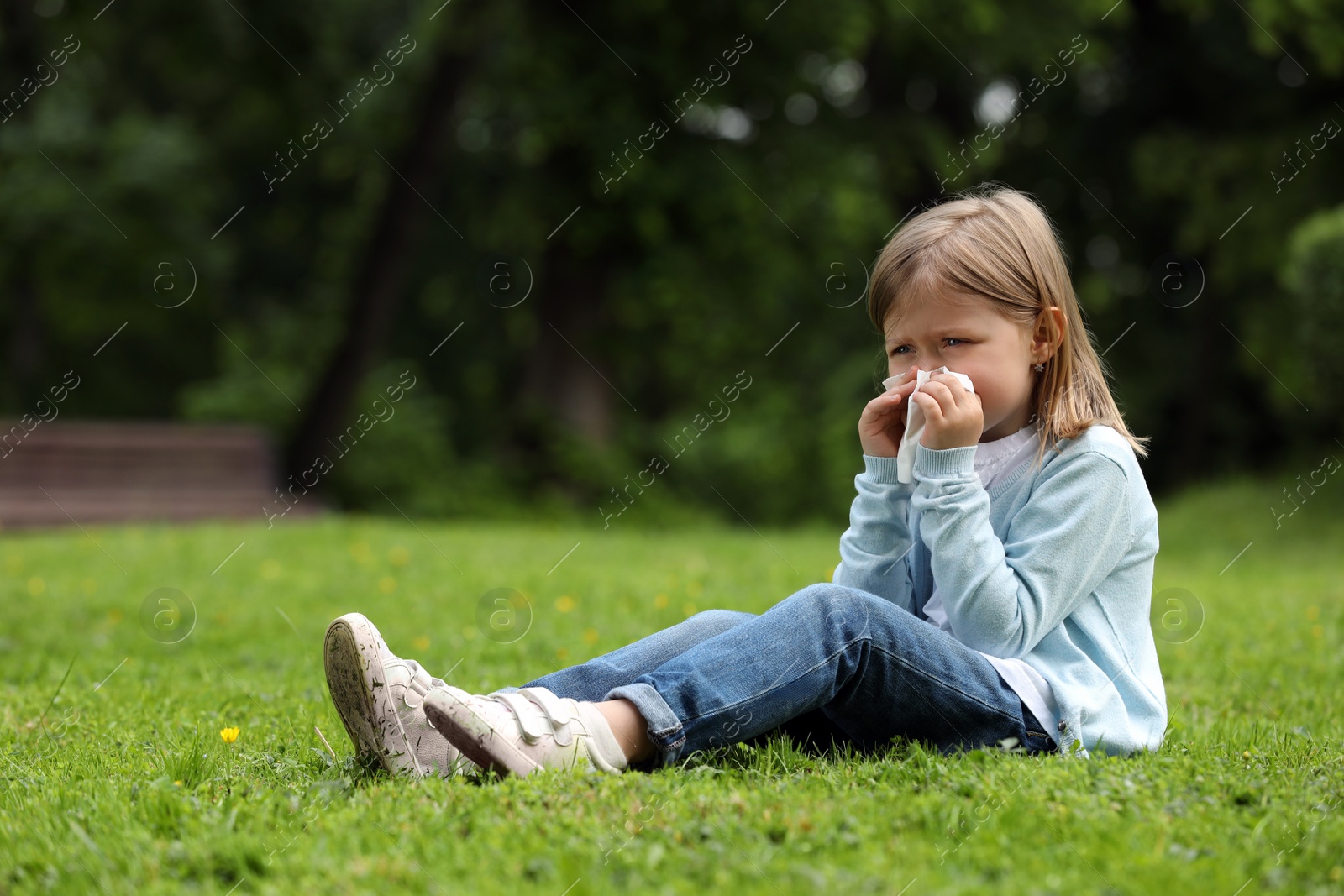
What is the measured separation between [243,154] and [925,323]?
18484mm

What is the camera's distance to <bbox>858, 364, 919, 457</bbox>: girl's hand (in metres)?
2.86

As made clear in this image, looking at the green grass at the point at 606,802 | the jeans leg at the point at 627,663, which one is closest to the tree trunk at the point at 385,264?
the green grass at the point at 606,802

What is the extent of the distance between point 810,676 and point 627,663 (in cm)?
45

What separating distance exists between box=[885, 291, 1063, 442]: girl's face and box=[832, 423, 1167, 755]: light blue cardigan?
17 cm

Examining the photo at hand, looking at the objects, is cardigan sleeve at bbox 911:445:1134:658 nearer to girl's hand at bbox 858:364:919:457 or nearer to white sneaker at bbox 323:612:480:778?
girl's hand at bbox 858:364:919:457

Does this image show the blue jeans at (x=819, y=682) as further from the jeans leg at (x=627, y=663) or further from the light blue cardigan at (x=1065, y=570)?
the light blue cardigan at (x=1065, y=570)

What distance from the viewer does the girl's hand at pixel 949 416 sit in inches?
106

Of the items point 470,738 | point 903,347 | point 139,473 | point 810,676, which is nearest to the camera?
point 470,738

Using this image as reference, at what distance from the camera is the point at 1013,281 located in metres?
2.84

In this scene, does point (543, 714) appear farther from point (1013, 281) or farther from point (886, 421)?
point (1013, 281)

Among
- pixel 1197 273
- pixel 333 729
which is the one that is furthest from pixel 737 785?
pixel 1197 273

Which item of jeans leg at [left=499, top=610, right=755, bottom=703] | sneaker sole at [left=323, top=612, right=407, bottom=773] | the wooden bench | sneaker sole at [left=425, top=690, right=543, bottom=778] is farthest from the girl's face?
the wooden bench

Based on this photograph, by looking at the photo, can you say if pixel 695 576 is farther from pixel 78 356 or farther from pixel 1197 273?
pixel 78 356

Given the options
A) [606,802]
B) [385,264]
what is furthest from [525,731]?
[385,264]
